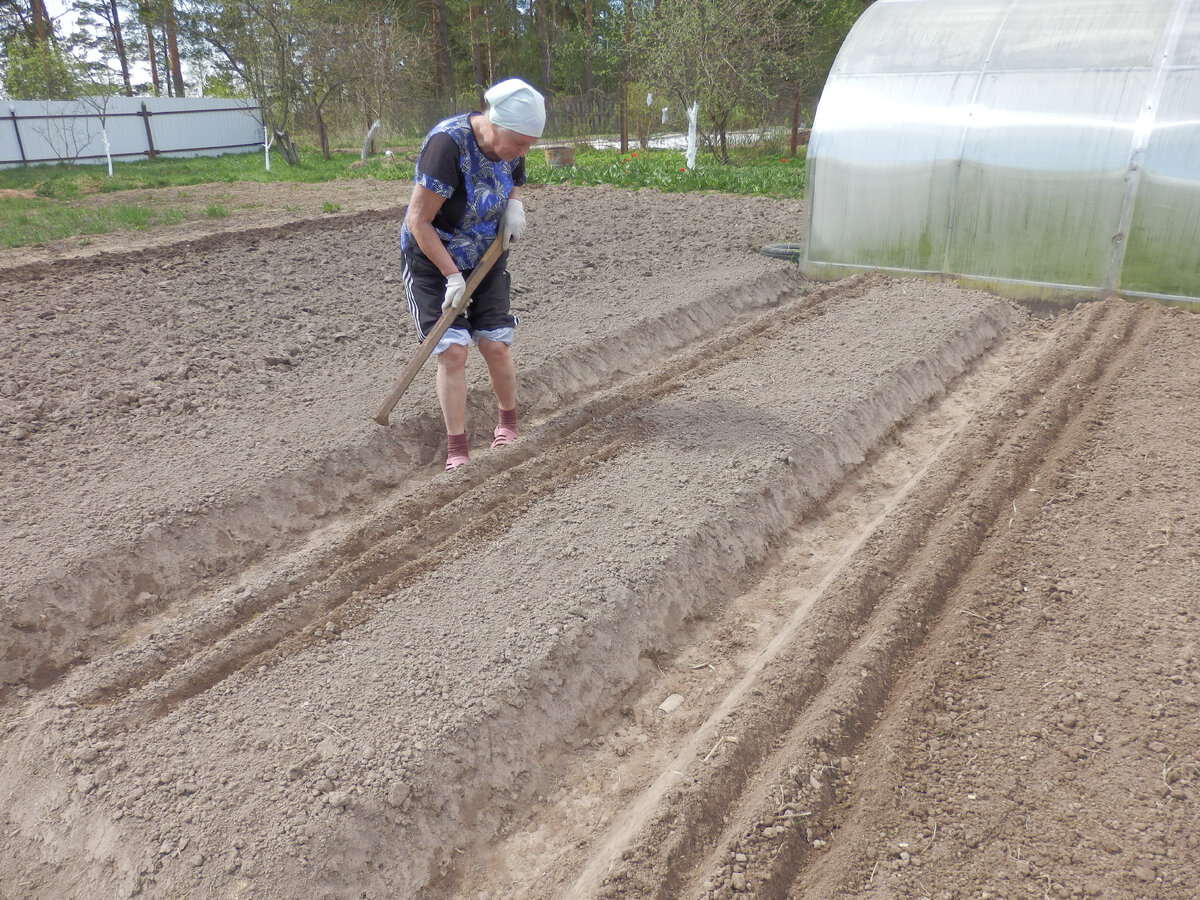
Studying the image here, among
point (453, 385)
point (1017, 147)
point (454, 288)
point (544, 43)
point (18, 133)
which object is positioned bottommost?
point (453, 385)

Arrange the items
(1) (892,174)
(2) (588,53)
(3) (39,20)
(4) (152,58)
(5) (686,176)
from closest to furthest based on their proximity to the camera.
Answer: (1) (892,174) → (5) (686,176) → (3) (39,20) → (2) (588,53) → (4) (152,58)

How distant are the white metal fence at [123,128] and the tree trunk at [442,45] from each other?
7.44 meters

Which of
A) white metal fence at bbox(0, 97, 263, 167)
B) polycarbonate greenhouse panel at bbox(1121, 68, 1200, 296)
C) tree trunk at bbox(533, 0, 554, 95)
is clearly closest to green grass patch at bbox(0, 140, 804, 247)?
white metal fence at bbox(0, 97, 263, 167)

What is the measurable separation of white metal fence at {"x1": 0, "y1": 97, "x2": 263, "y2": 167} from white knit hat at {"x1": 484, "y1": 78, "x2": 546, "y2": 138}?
16.6 meters

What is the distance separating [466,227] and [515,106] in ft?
2.05

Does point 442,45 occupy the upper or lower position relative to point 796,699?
upper

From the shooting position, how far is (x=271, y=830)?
2.19 meters

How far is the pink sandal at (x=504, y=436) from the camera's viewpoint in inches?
175

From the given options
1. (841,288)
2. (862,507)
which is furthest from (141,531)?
(841,288)

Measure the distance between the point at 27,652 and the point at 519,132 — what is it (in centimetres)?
283

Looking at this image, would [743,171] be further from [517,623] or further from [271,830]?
[271,830]

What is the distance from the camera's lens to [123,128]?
20109 millimetres

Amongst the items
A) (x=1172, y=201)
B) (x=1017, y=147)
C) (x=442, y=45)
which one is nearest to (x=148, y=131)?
(x=442, y=45)

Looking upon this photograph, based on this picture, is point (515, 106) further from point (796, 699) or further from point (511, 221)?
point (796, 699)
